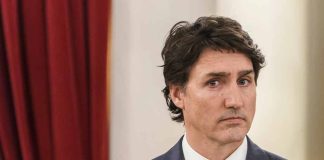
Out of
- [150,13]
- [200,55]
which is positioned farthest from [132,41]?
[200,55]

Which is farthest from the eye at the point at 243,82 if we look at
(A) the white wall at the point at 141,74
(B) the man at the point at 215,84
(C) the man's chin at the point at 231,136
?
(A) the white wall at the point at 141,74

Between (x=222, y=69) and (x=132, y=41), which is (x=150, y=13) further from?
(x=222, y=69)

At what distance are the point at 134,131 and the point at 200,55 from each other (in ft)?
1.58

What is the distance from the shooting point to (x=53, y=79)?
1.44 metres

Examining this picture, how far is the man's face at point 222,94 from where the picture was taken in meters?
0.96

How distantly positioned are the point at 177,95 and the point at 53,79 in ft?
1.79

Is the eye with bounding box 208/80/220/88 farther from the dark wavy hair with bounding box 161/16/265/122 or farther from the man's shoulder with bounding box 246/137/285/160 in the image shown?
the man's shoulder with bounding box 246/137/285/160

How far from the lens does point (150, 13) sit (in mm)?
1356

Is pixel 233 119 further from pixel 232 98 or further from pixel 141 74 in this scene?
pixel 141 74

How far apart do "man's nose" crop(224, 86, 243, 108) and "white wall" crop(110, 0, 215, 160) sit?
359mm

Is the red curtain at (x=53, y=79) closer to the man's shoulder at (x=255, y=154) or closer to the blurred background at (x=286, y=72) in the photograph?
the blurred background at (x=286, y=72)

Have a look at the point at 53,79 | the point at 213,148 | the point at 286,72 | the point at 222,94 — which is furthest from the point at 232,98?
the point at 53,79

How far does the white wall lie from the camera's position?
132cm

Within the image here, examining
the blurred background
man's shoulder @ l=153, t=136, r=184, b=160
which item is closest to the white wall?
the blurred background
